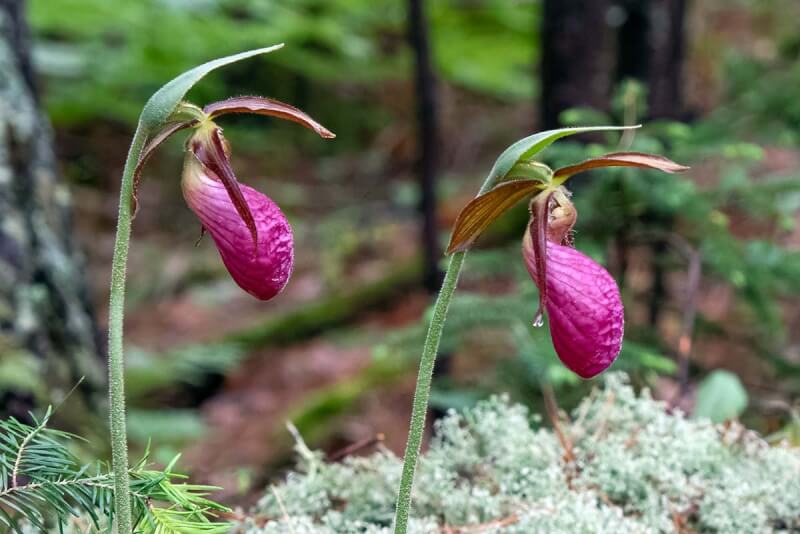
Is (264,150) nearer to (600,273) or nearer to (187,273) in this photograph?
(187,273)

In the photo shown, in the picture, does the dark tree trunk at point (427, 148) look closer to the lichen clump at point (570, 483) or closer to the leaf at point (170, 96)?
the lichen clump at point (570, 483)

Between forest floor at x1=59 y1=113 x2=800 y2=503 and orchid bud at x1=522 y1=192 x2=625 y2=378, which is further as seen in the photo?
forest floor at x1=59 y1=113 x2=800 y2=503

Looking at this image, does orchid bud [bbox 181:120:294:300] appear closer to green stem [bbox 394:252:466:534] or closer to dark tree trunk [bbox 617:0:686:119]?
green stem [bbox 394:252:466:534]

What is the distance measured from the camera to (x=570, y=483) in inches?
53.2

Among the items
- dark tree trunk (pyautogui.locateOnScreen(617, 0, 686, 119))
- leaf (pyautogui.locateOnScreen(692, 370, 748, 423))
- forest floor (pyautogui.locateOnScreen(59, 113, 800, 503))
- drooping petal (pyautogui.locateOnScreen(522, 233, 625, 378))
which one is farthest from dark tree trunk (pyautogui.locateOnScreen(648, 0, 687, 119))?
drooping petal (pyautogui.locateOnScreen(522, 233, 625, 378))

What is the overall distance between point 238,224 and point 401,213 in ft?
13.6

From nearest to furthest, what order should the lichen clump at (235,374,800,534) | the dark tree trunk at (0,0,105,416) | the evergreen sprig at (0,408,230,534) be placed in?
the evergreen sprig at (0,408,230,534) → the lichen clump at (235,374,800,534) → the dark tree trunk at (0,0,105,416)

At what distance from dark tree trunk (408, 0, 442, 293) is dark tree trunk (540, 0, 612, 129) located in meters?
0.39

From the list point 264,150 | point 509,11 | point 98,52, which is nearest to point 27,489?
point 98,52

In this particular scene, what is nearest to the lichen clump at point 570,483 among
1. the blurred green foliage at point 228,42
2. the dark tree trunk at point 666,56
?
the dark tree trunk at point 666,56

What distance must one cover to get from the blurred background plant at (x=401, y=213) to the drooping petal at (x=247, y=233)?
68 centimetres

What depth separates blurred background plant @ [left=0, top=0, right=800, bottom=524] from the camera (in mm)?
2027

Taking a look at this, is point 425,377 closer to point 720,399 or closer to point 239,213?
point 239,213

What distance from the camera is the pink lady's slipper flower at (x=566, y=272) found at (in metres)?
0.82
